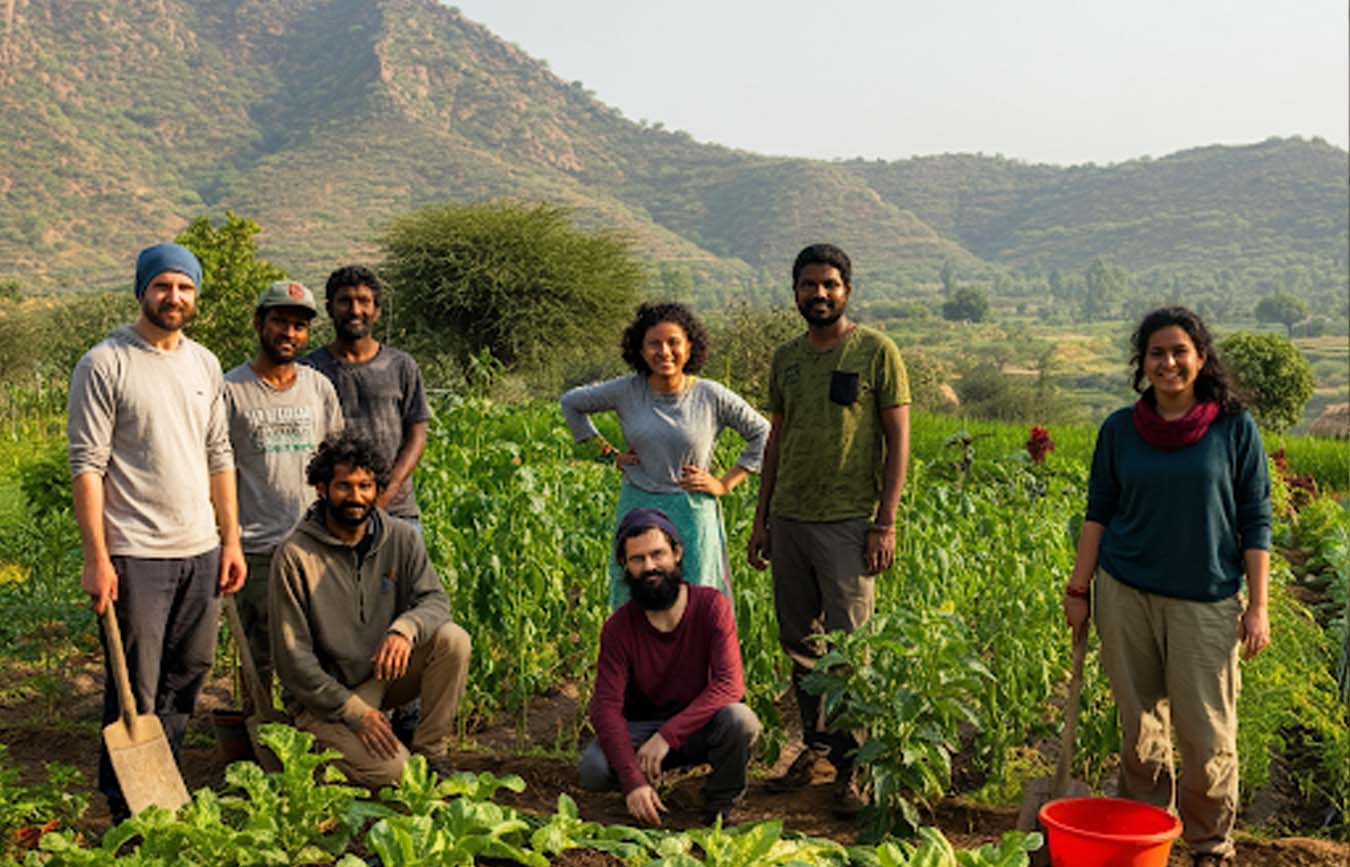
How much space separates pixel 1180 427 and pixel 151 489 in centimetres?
293

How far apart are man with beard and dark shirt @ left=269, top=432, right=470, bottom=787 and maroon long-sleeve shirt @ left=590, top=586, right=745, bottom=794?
1.66 feet

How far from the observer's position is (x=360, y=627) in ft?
12.7

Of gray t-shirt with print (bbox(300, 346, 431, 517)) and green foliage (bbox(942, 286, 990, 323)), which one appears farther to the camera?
green foliage (bbox(942, 286, 990, 323))

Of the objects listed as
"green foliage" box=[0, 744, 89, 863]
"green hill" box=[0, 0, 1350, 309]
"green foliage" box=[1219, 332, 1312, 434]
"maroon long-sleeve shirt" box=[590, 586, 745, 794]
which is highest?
"green hill" box=[0, 0, 1350, 309]

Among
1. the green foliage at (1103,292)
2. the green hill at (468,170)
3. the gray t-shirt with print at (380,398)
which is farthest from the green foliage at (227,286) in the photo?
the green foliage at (1103,292)

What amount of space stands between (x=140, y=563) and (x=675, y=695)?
1628 mm

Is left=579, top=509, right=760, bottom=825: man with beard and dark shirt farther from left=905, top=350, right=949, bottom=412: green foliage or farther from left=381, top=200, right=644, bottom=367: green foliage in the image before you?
left=905, top=350, right=949, bottom=412: green foliage

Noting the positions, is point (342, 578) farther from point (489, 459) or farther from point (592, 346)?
point (592, 346)

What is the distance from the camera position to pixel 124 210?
265 feet

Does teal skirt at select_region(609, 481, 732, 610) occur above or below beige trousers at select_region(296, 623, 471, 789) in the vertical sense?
above

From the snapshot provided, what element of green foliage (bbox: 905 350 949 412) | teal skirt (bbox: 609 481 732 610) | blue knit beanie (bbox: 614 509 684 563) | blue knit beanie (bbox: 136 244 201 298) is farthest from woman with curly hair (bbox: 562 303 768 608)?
green foliage (bbox: 905 350 949 412)

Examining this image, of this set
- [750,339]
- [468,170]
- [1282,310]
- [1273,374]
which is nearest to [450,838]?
[1273,374]

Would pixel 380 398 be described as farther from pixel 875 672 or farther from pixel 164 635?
pixel 875 672

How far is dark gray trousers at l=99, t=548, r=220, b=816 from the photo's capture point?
3607mm
